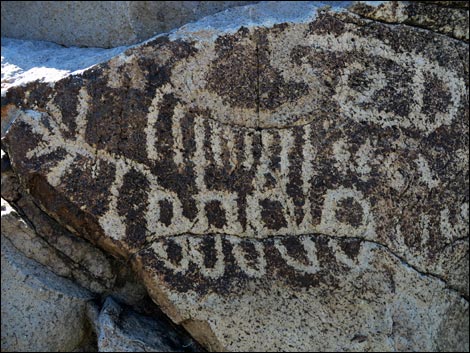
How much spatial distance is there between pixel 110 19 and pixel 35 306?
0.66m

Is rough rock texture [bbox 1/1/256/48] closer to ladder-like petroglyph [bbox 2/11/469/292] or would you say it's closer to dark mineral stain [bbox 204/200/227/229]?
ladder-like petroglyph [bbox 2/11/469/292]

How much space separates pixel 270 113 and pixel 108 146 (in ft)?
1.04

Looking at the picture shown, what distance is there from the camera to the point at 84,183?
1458mm

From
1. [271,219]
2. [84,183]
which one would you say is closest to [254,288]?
[271,219]

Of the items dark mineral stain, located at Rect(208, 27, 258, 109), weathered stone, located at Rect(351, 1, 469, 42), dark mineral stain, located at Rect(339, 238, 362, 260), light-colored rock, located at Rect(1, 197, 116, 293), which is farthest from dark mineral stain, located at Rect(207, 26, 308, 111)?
light-colored rock, located at Rect(1, 197, 116, 293)

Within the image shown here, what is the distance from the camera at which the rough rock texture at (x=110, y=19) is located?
1725 millimetres

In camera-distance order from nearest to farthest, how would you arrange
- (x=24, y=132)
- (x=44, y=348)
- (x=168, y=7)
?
1. (x=24, y=132)
2. (x=44, y=348)
3. (x=168, y=7)

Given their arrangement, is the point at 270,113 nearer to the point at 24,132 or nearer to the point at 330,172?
the point at 330,172

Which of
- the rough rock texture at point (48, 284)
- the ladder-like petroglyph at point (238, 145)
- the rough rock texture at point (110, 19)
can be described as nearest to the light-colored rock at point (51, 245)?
the rough rock texture at point (48, 284)

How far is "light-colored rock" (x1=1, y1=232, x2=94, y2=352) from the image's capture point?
5.16ft

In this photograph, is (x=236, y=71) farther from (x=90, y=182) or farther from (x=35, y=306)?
(x=35, y=306)

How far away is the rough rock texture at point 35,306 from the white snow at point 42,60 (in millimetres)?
345

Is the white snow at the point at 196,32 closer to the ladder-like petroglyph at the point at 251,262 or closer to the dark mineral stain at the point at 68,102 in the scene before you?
the dark mineral stain at the point at 68,102

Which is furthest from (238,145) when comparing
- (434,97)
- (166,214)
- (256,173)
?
(434,97)
